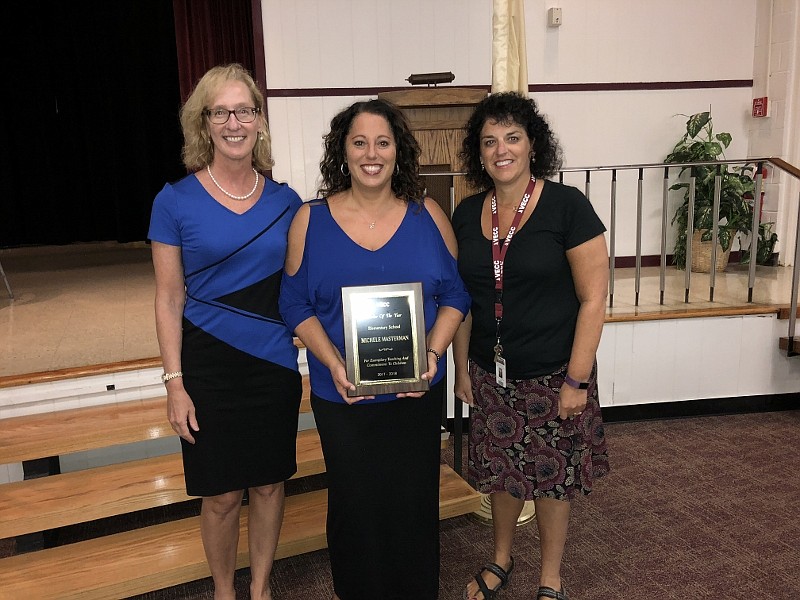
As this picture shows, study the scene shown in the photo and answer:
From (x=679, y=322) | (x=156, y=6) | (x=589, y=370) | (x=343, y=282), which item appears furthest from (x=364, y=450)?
(x=156, y=6)

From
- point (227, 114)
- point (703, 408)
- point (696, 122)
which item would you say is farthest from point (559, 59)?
point (227, 114)

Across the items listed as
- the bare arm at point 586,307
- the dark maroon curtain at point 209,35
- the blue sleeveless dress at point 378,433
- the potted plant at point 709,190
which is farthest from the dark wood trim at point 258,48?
the bare arm at point 586,307

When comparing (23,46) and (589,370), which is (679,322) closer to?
(589,370)

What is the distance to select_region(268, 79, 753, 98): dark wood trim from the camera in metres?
5.35

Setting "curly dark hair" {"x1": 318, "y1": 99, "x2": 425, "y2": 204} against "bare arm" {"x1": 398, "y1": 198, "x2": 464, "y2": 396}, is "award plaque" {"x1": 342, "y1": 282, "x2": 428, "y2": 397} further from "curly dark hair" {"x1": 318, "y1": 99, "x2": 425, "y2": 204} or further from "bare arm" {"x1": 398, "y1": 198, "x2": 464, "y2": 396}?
"curly dark hair" {"x1": 318, "y1": 99, "x2": 425, "y2": 204}

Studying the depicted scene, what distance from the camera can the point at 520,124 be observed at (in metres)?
1.95

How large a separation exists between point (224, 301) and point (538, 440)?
1.01m

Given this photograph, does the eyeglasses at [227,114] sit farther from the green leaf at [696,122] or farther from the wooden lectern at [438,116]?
the green leaf at [696,122]

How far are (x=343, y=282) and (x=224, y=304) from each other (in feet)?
1.19

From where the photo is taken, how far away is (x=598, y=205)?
5.98 meters

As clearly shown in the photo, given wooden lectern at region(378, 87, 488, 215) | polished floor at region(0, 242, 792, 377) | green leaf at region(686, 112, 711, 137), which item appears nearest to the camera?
wooden lectern at region(378, 87, 488, 215)

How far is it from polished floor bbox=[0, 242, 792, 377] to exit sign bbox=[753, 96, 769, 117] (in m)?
1.35

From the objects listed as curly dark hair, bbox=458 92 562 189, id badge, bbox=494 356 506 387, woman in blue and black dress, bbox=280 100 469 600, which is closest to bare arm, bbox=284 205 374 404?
woman in blue and black dress, bbox=280 100 469 600

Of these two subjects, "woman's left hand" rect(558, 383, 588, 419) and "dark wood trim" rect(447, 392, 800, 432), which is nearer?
"woman's left hand" rect(558, 383, 588, 419)
